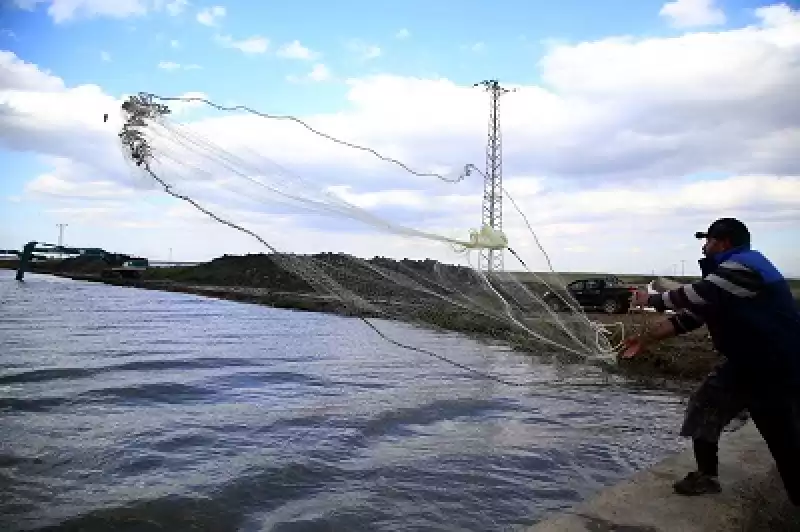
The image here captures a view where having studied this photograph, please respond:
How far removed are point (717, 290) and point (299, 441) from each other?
5.62 metres

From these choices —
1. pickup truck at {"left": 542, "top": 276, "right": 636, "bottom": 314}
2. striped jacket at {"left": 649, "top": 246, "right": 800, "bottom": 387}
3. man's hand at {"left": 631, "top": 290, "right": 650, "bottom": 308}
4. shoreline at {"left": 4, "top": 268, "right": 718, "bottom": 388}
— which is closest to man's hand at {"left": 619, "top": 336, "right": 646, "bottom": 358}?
man's hand at {"left": 631, "top": 290, "right": 650, "bottom": 308}

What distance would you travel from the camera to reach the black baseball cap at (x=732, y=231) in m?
4.37

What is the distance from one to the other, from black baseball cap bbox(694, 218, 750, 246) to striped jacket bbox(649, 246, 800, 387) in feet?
0.61

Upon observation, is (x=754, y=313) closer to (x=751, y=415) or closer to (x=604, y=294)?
(x=751, y=415)

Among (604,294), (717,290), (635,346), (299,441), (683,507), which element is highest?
(604,294)

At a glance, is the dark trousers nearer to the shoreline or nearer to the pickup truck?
the shoreline

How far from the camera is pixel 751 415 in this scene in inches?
171

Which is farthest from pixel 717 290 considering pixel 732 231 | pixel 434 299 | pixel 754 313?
pixel 434 299

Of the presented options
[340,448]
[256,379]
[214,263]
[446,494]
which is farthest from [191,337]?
[214,263]

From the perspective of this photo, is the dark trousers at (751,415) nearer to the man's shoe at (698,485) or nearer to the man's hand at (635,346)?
the man's shoe at (698,485)

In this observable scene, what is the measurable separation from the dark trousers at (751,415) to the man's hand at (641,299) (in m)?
0.76

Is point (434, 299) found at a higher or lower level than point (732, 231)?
lower

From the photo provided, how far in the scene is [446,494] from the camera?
6168 millimetres

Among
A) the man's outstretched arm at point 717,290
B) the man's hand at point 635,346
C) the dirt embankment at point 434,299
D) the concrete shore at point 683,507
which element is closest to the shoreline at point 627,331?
the dirt embankment at point 434,299
